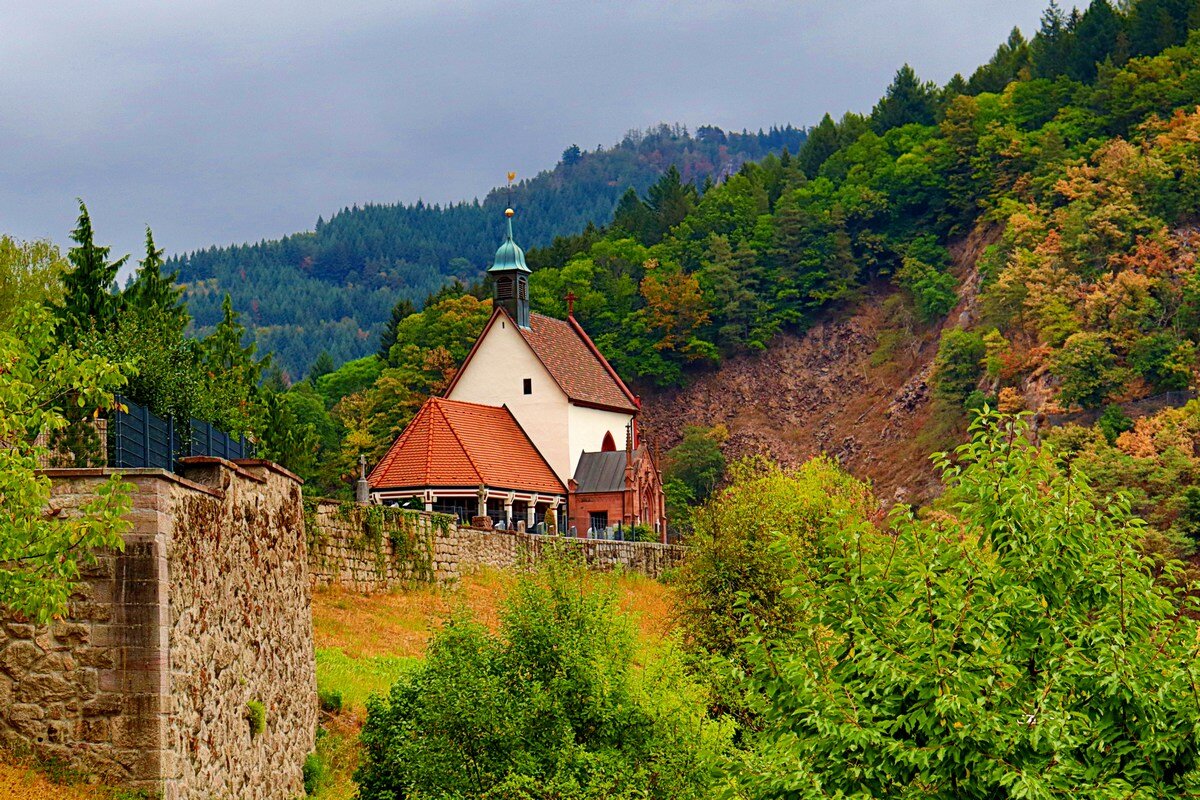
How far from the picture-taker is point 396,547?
39.2 metres

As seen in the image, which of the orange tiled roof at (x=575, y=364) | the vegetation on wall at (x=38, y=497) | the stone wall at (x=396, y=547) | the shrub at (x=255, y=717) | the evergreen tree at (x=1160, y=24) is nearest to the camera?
the vegetation on wall at (x=38, y=497)

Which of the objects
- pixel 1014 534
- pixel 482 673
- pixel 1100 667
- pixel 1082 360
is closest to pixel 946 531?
pixel 1014 534

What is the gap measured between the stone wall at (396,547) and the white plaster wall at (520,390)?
65.2 feet

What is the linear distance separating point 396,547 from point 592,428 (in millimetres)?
33523

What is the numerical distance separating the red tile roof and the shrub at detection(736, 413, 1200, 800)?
4466cm

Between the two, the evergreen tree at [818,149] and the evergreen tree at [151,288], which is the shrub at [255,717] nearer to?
the evergreen tree at [151,288]

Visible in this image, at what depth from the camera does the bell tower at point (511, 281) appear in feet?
238

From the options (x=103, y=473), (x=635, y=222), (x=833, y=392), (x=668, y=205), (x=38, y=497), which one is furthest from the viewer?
(x=668, y=205)

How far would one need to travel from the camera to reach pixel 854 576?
1509 cm

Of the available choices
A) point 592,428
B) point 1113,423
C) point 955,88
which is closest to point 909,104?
point 955,88

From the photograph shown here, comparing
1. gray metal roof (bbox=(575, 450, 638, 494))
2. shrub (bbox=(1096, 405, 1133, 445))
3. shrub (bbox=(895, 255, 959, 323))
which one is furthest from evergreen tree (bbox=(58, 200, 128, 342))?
shrub (bbox=(895, 255, 959, 323))

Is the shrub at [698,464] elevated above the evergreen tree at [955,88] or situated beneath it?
situated beneath

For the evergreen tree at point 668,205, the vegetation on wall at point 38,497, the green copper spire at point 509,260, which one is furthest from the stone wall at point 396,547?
the evergreen tree at point 668,205

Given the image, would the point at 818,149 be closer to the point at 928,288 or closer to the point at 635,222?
the point at 635,222
